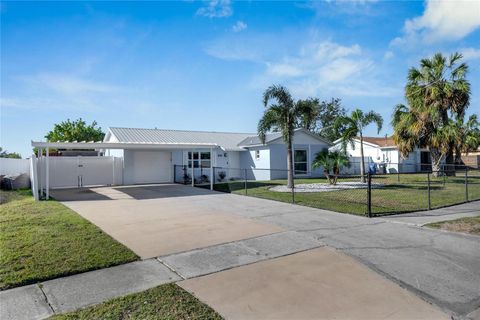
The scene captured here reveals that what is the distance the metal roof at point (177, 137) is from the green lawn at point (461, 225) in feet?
52.4

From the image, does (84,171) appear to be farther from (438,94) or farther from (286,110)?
(438,94)

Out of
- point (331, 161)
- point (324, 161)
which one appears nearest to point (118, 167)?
point (324, 161)

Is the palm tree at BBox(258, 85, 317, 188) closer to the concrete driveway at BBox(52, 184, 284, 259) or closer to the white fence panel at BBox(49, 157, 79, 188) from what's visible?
the concrete driveway at BBox(52, 184, 284, 259)

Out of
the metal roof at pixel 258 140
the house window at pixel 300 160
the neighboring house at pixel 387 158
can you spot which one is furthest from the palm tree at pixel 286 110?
the neighboring house at pixel 387 158

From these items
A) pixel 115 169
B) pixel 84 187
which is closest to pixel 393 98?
pixel 115 169

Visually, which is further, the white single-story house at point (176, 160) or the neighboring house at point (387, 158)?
the neighboring house at point (387, 158)

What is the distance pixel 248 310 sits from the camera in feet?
11.4

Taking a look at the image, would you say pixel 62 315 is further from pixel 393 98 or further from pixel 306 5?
pixel 393 98

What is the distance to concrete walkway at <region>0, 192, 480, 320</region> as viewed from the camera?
3.71 metres

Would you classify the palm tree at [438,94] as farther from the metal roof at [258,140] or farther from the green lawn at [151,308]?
the green lawn at [151,308]

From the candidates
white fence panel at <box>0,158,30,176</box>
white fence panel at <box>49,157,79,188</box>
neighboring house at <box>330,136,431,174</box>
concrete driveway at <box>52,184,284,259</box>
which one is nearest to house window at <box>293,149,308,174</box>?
neighboring house at <box>330,136,431,174</box>

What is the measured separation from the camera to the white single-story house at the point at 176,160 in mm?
18625

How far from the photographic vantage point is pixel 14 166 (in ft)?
67.2

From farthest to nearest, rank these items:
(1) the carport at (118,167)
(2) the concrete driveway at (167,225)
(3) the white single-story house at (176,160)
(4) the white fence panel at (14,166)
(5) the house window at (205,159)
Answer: (5) the house window at (205,159) < (4) the white fence panel at (14,166) < (3) the white single-story house at (176,160) < (1) the carport at (118,167) < (2) the concrete driveway at (167,225)
